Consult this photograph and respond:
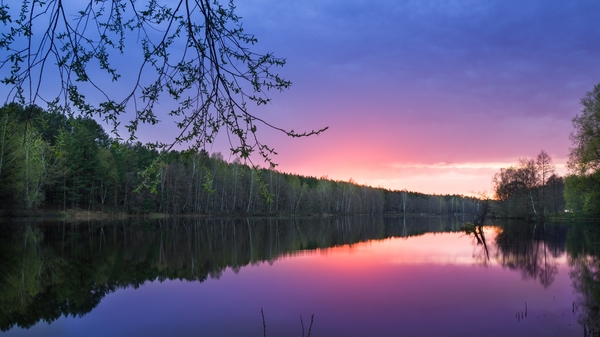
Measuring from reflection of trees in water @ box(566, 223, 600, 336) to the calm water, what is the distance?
53mm

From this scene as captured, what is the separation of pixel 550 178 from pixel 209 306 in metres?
67.1

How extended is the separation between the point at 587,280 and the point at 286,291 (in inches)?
485

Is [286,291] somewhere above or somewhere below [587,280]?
below

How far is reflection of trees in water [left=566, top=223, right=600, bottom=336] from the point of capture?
10.4 m

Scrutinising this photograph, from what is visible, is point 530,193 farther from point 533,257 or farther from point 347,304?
point 347,304

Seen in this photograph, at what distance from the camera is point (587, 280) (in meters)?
15.1

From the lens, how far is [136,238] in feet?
91.6

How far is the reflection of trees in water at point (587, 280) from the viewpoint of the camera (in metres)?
10.4

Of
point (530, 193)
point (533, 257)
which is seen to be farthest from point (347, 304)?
point (530, 193)

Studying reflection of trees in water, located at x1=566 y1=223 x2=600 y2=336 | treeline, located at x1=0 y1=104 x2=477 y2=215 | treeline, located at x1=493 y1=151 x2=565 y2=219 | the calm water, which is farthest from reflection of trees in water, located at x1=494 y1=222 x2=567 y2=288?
treeline, located at x1=493 y1=151 x2=565 y2=219

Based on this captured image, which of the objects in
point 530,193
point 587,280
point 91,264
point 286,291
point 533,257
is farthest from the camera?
point 530,193

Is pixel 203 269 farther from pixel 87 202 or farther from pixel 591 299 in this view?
pixel 87 202

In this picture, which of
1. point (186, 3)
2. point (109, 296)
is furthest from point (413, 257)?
point (186, 3)

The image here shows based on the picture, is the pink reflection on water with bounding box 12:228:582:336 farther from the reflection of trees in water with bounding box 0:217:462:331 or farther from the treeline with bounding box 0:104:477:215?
the treeline with bounding box 0:104:477:215
